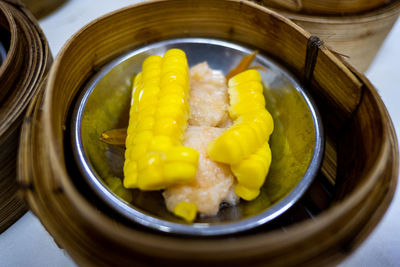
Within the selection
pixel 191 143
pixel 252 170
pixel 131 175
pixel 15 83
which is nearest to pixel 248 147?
pixel 252 170

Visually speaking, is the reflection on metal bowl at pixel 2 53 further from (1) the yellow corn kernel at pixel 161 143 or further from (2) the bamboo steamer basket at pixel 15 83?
(1) the yellow corn kernel at pixel 161 143

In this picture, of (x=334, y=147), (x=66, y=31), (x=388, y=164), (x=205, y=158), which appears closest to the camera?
(x=388, y=164)

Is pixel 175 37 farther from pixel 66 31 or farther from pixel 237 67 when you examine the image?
pixel 66 31

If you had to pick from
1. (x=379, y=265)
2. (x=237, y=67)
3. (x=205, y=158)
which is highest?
(x=237, y=67)

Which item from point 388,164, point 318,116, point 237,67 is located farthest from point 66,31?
point 388,164

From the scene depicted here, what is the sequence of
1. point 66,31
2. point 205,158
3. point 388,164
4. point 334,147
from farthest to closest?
1. point 66,31
2. point 334,147
3. point 205,158
4. point 388,164

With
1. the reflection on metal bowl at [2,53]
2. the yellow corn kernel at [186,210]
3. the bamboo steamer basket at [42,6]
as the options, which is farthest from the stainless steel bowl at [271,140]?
the bamboo steamer basket at [42,6]
